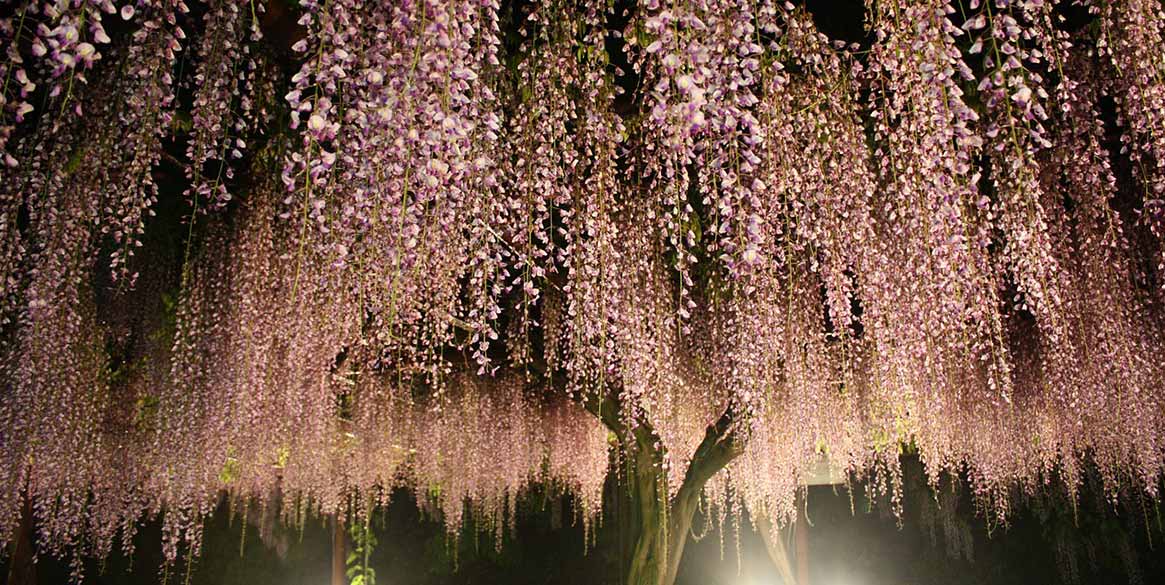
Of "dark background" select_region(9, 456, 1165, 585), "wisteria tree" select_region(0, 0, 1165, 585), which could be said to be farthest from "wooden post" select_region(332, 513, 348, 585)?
"wisteria tree" select_region(0, 0, 1165, 585)

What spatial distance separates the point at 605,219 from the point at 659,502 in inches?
117

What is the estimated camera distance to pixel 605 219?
2791 mm

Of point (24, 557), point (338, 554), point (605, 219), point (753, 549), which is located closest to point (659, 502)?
point (605, 219)

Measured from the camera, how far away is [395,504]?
36.5ft

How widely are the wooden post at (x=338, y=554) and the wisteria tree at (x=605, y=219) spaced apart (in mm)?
5403

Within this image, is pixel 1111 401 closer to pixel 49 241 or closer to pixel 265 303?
pixel 265 303

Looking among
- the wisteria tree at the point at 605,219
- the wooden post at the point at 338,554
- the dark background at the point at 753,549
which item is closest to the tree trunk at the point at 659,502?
the wisteria tree at the point at 605,219

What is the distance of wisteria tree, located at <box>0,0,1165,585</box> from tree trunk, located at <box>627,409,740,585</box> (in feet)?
0.09

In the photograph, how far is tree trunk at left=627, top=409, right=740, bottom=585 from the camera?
16.8 feet

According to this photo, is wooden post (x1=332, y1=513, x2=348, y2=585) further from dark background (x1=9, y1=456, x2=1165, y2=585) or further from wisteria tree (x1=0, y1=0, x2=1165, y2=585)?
wisteria tree (x1=0, y1=0, x2=1165, y2=585)

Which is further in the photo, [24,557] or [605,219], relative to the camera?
[24,557]

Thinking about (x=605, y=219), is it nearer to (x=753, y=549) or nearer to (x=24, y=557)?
(x=24, y=557)

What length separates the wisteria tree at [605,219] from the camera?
1861mm

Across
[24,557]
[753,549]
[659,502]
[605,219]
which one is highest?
[605,219]
